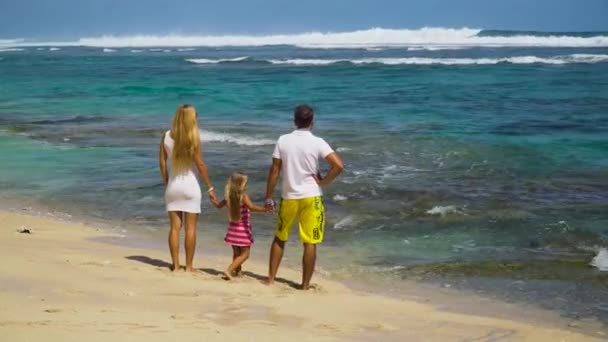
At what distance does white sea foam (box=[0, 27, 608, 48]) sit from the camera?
78500 millimetres

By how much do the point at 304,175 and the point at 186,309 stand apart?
156 centimetres

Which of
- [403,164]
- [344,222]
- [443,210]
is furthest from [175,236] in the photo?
[403,164]

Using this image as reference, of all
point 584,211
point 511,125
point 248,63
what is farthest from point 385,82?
point 584,211

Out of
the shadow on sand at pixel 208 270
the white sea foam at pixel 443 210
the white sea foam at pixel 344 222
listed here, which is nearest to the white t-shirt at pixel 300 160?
the shadow on sand at pixel 208 270

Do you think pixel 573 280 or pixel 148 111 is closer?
pixel 573 280

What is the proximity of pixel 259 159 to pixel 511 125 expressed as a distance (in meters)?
7.46

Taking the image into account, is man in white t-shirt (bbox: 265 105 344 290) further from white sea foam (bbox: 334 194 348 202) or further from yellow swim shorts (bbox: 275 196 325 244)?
white sea foam (bbox: 334 194 348 202)

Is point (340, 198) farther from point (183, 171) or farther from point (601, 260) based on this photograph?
point (183, 171)

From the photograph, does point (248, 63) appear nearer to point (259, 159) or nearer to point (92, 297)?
point (259, 159)

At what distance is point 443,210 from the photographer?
11.3m

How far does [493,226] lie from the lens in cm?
1055

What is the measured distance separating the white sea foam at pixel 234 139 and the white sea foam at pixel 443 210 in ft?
22.6

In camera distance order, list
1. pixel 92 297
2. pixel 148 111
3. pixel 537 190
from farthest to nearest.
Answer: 1. pixel 148 111
2. pixel 537 190
3. pixel 92 297

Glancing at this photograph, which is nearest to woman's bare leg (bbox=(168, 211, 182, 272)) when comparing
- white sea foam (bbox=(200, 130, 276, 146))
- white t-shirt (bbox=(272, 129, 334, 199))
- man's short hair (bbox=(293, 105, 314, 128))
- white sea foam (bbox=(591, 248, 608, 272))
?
white t-shirt (bbox=(272, 129, 334, 199))
